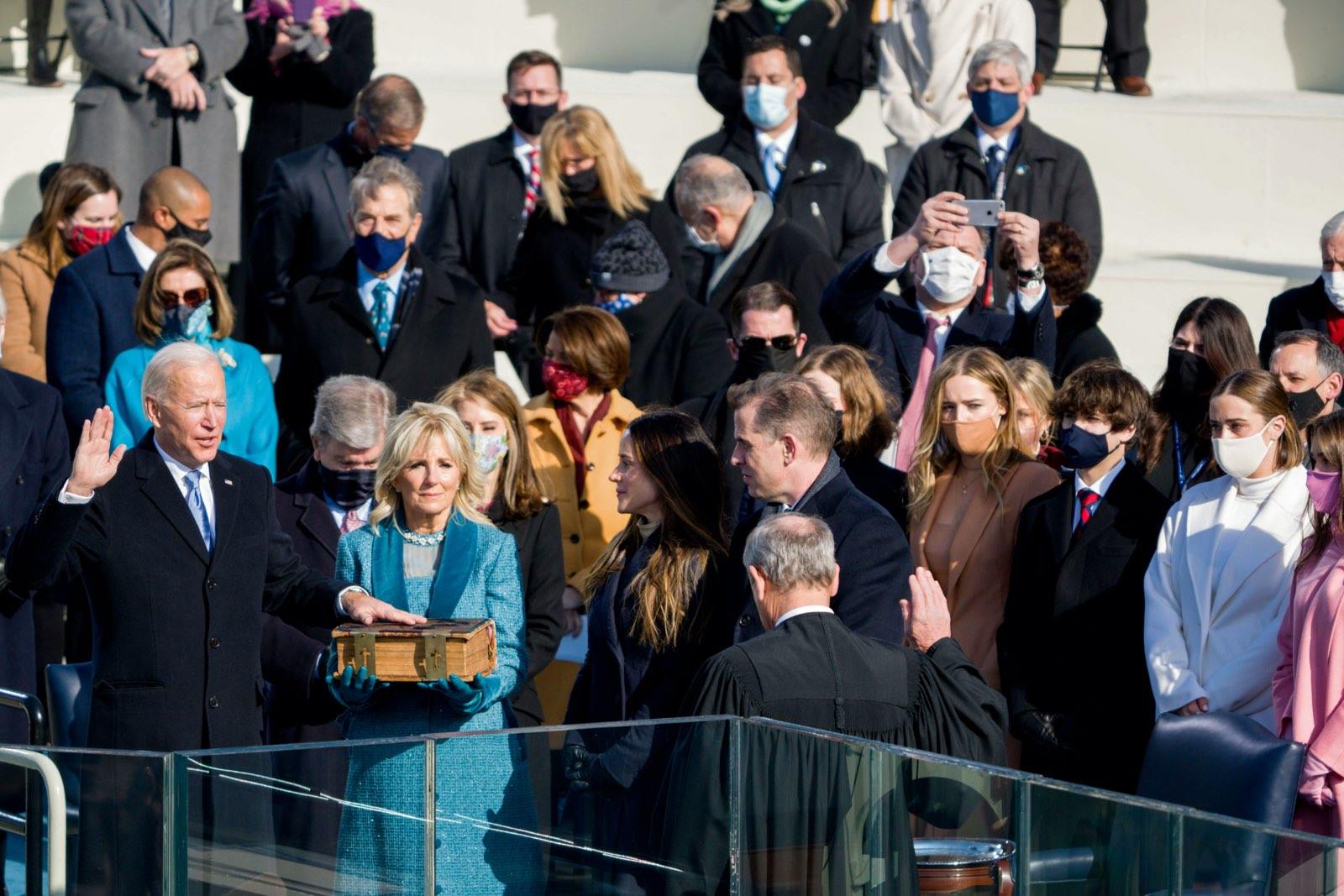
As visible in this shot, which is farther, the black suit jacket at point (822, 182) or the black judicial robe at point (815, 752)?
the black suit jacket at point (822, 182)

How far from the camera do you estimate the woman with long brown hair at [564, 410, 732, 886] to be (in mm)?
5594

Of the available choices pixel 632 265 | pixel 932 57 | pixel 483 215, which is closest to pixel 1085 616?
pixel 632 265

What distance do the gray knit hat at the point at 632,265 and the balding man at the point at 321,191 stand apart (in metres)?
1.44

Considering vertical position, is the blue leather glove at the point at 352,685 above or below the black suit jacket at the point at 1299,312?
below

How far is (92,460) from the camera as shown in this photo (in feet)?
16.9

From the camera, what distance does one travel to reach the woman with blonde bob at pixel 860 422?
6.76m

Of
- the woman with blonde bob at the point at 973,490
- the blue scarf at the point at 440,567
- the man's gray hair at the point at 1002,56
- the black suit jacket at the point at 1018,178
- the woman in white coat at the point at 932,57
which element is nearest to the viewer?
the blue scarf at the point at 440,567

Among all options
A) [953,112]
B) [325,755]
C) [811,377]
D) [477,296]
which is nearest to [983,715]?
[325,755]

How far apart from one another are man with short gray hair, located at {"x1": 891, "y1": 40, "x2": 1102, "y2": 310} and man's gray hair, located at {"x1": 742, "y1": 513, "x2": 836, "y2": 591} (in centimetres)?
383

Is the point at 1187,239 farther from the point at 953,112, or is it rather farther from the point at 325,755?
the point at 325,755

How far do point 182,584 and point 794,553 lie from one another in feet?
5.38

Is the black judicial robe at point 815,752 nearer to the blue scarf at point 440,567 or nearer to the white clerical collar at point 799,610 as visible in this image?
the white clerical collar at point 799,610

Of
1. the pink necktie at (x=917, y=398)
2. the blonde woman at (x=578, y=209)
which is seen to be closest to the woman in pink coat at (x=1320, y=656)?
the pink necktie at (x=917, y=398)

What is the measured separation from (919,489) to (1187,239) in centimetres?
614
